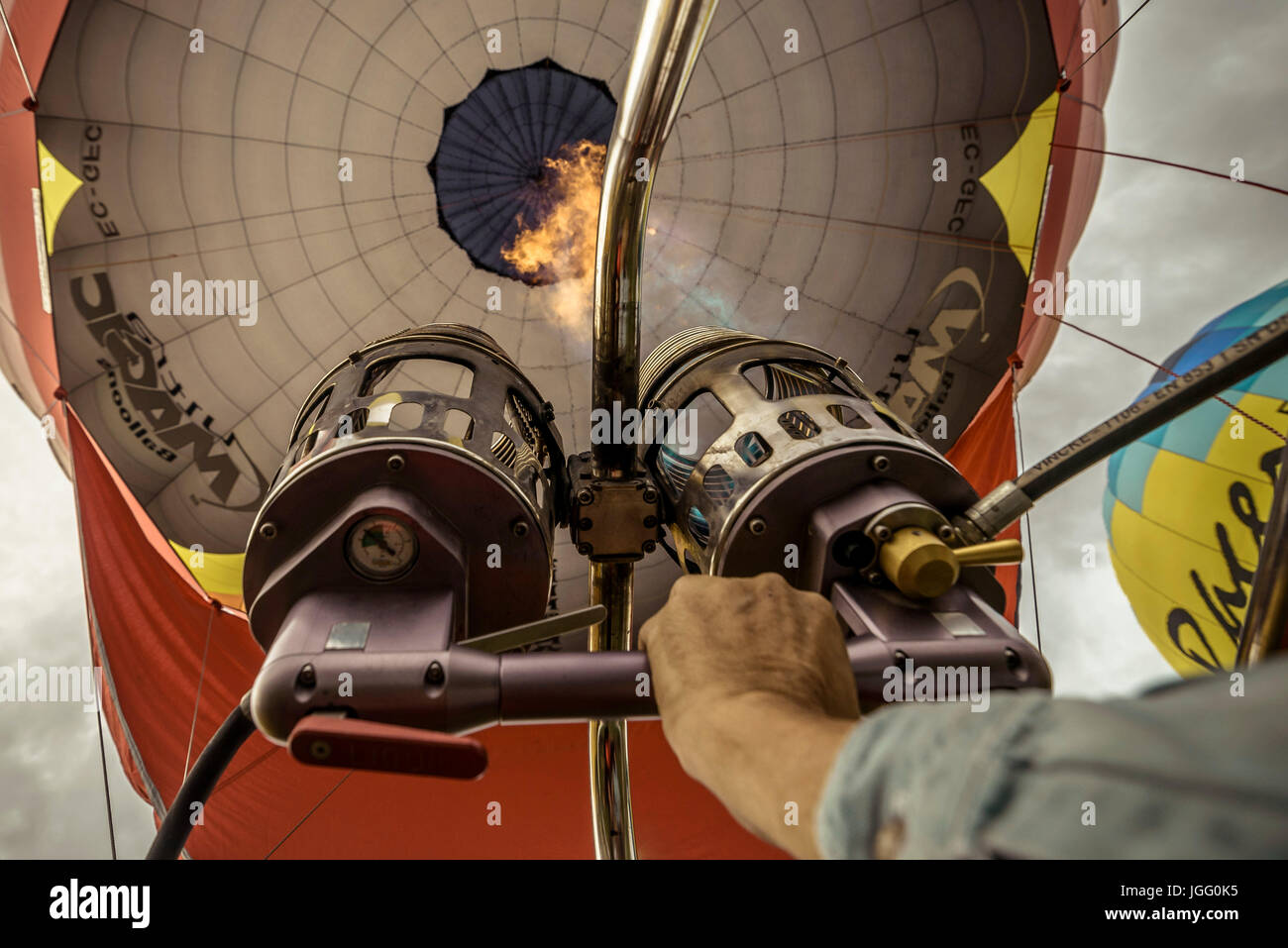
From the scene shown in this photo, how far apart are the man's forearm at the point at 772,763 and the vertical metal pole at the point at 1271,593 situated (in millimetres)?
Answer: 366

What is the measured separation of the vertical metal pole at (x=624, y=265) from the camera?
43.8 inches

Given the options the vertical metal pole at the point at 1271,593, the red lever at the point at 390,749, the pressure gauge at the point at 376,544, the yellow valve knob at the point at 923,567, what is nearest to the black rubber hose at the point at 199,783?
the pressure gauge at the point at 376,544

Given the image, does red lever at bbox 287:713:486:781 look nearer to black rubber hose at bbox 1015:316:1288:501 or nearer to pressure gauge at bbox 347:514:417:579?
pressure gauge at bbox 347:514:417:579

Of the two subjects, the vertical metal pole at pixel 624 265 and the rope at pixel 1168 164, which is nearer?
the vertical metal pole at pixel 624 265

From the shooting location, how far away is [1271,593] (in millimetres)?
627

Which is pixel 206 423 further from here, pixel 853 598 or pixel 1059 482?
pixel 1059 482

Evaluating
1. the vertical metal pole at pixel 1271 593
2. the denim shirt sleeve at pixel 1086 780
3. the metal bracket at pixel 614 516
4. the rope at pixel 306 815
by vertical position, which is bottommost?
the rope at pixel 306 815

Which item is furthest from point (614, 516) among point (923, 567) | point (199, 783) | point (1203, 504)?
point (1203, 504)

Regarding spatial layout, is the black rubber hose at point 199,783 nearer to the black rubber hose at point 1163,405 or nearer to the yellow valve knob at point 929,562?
the yellow valve knob at point 929,562

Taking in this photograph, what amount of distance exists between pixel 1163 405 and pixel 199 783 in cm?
150

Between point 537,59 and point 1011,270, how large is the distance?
227 centimetres

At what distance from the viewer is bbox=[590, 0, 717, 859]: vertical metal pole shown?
3.65 ft

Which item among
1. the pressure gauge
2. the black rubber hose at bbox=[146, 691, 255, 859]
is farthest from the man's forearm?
the black rubber hose at bbox=[146, 691, 255, 859]

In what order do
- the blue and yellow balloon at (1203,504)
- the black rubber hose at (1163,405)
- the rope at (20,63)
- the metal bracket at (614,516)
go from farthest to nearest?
the blue and yellow balloon at (1203,504)
the rope at (20,63)
the metal bracket at (614,516)
the black rubber hose at (1163,405)
